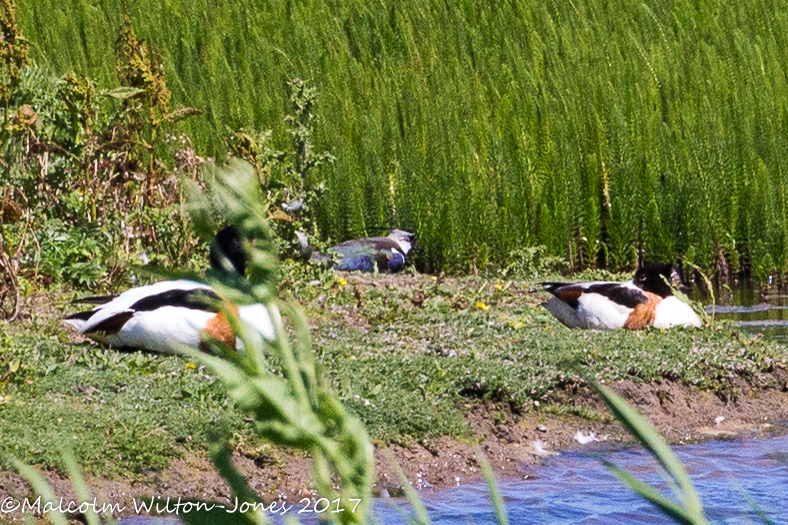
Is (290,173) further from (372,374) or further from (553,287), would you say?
(372,374)

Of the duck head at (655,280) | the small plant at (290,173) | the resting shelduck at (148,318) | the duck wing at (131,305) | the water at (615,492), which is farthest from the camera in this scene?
the small plant at (290,173)

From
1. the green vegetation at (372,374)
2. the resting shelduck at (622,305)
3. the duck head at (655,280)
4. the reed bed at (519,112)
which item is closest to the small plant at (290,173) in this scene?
the green vegetation at (372,374)

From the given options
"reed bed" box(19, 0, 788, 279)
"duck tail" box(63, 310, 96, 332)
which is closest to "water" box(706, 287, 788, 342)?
"reed bed" box(19, 0, 788, 279)

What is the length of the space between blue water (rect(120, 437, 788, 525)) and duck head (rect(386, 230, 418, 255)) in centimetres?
460

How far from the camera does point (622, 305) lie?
7.23 meters

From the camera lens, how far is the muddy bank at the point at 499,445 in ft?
13.8

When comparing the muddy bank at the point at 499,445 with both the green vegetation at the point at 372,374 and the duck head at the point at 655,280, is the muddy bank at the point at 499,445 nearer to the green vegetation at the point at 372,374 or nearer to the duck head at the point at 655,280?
the green vegetation at the point at 372,374

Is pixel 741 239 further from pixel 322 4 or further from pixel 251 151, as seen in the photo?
pixel 322 4

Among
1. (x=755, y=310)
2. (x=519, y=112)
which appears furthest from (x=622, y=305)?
(x=519, y=112)

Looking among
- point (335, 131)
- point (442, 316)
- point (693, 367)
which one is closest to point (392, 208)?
point (335, 131)

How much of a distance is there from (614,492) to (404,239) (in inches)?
208

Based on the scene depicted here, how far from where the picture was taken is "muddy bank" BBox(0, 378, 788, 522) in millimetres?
4191

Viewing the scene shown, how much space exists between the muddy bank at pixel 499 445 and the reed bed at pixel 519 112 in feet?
11.9

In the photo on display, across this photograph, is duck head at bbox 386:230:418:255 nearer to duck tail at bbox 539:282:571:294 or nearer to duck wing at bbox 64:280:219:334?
duck tail at bbox 539:282:571:294
